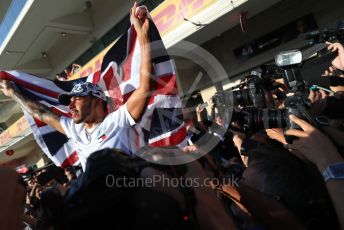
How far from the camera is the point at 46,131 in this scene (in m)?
3.33

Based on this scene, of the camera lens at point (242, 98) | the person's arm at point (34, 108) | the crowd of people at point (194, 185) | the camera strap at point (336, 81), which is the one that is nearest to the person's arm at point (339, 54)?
the camera strap at point (336, 81)

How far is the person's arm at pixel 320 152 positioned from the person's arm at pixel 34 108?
1.87 meters

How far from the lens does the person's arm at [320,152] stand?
101 centimetres

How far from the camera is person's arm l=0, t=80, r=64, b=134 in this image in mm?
2637

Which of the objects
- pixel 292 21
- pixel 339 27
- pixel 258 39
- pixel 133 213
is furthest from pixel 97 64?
pixel 133 213

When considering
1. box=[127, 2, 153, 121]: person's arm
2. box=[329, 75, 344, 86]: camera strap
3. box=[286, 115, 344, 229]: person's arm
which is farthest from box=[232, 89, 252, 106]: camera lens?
box=[286, 115, 344, 229]: person's arm

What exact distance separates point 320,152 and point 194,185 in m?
0.52

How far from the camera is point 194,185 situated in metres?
0.81

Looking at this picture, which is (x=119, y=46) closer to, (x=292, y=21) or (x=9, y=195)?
(x=9, y=195)

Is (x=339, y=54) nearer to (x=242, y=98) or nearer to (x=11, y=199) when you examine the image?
(x=242, y=98)

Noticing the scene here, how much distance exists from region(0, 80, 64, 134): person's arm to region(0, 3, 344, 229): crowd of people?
552 mm

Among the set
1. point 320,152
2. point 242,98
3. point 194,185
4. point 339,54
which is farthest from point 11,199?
point 339,54

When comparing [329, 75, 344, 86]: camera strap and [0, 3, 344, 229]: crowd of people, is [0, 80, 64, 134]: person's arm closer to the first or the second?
[0, 3, 344, 229]: crowd of people

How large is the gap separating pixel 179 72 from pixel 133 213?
6.91 metres
